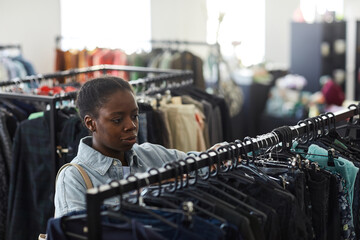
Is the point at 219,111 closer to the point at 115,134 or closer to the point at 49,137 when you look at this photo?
the point at 49,137

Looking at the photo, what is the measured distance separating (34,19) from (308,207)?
17.5 feet

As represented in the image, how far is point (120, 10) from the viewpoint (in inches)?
309

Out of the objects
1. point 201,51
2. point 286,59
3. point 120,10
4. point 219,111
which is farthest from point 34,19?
point 286,59

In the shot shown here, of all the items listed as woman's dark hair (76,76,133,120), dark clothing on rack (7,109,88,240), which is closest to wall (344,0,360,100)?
dark clothing on rack (7,109,88,240)

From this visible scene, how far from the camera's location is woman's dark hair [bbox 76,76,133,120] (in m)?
1.85

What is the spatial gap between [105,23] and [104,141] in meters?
5.99

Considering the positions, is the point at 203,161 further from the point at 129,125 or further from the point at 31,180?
the point at 31,180

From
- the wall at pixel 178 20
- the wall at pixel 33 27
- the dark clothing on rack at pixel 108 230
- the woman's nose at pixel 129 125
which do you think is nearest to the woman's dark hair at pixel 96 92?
the woman's nose at pixel 129 125

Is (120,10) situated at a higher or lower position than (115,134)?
higher

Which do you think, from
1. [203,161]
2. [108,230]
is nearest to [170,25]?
[203,161]

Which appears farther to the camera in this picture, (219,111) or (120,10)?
(120,10)

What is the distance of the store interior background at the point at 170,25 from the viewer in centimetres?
651

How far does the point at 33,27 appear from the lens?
6.64 metres

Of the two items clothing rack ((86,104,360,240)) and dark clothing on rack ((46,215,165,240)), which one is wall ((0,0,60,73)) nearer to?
clothing rack ((86,104,360,240))
